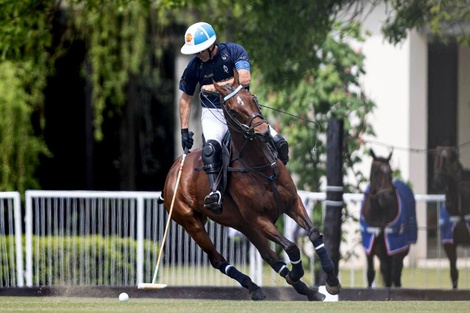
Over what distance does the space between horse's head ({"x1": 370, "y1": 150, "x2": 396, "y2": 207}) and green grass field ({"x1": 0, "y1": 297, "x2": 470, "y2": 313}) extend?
14.3ft

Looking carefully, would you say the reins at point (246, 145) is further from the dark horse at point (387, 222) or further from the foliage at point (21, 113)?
the foliage at point (21, 113)

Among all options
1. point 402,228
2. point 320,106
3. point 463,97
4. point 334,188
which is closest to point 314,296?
point 334,188

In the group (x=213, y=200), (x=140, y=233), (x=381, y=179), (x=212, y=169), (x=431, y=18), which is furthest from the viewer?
(x=431, y=18)

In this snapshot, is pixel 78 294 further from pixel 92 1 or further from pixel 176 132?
pixel 176 132

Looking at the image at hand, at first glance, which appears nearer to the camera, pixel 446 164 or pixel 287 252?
pixel 287 252

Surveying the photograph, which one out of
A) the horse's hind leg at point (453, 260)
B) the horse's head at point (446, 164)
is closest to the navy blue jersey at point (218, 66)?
the horse's head at point (446, 164)

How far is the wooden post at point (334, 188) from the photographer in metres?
16.3

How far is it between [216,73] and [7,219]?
5.51 m

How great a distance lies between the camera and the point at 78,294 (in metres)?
15.1

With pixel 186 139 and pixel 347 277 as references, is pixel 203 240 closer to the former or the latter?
pixel 186 139

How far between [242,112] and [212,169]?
0.86 meters

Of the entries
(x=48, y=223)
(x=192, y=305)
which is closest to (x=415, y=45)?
(x=48, y=223)

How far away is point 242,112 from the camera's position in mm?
→ 12836

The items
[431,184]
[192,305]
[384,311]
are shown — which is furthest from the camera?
[431,184]
